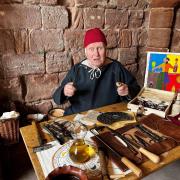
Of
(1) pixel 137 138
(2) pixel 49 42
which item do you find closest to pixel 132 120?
(1) pixel 137 138

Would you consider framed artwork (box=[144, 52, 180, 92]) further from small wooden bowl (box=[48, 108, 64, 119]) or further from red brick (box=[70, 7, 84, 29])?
small wooden bowl (box=[48, 108, 64, 119])

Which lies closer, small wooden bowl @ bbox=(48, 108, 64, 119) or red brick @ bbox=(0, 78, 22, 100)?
red brick @ bbox=(0, 78, 22, 100)

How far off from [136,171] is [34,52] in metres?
1.57

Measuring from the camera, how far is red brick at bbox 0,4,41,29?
178cm

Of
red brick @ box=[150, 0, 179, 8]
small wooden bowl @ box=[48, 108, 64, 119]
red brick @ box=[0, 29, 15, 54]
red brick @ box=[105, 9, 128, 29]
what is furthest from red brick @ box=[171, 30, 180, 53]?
red brick @ box=[0, 29, 15, 54]

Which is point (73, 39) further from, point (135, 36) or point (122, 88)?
point (122, 88)

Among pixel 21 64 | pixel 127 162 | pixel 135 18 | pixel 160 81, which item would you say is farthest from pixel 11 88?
pixel 135 18

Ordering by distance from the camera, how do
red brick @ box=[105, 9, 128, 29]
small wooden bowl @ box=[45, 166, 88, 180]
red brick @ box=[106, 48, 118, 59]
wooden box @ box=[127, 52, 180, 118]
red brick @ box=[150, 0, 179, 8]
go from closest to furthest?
small wooden bowl @ box=[45, 166, 88, 180] < wooden box @ box=[127, 52, 180, 118] < red brick @ box=[150, 0, 179, 8] < red brick @ box=[105, 9, 128, 29] < red brick @ box=[106, 48, 118, 59]

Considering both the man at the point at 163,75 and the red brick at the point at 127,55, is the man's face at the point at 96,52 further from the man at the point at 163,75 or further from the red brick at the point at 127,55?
the red brick at the point at 127,55

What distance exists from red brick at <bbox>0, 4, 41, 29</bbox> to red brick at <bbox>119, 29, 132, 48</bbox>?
1.01 meters

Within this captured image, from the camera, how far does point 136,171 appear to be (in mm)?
804

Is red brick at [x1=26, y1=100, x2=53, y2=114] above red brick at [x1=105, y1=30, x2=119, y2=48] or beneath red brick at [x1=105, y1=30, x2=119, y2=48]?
beneath

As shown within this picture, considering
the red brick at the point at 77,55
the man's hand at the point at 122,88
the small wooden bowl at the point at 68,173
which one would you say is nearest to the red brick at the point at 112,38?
the red brick at the point at 77,55

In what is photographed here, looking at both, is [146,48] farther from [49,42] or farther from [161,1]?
[49,42]
